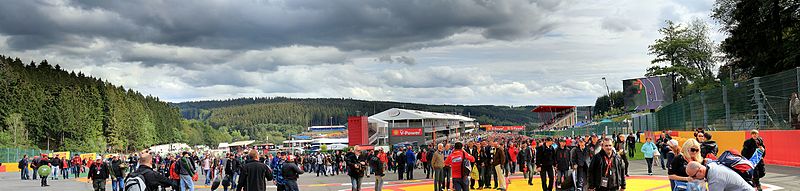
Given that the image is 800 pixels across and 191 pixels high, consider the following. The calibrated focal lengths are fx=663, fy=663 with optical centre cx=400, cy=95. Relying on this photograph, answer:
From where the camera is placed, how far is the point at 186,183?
61.4 feet

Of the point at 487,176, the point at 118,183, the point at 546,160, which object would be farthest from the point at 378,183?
the point at 118,183

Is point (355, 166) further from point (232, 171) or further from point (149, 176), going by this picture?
point (149, 176)

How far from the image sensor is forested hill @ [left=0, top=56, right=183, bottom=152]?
79750 mm

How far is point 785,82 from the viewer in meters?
22.7

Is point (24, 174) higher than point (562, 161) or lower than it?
lower

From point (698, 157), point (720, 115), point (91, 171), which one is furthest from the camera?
point (720, 115)

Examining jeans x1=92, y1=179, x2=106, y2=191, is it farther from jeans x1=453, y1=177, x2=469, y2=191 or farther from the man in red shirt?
jeans x1=453, y1=177, x2=469, y2=191

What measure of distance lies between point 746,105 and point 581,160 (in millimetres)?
16696

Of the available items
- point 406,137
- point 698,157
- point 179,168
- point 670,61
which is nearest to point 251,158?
point 179,168

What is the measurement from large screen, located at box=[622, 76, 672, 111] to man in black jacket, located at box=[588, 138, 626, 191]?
55.6 metres

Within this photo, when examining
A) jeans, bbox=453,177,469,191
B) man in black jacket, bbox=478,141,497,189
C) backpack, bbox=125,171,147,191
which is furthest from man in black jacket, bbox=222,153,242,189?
backpack, bbox=125,171,147,191

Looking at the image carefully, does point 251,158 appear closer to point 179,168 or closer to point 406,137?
point 179,168

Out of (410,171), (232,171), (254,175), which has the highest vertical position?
(254,175)

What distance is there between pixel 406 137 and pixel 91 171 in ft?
219
